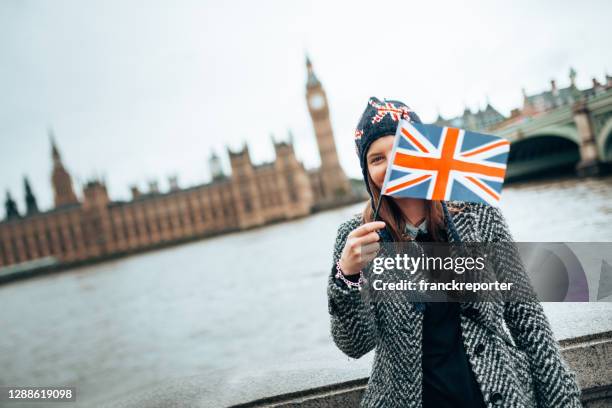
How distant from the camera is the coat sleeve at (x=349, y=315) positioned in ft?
4.00

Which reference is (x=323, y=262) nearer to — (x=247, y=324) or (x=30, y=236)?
(x=247, y=324)

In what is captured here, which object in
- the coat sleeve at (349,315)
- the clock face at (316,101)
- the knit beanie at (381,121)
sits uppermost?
the clock face at (316,101)

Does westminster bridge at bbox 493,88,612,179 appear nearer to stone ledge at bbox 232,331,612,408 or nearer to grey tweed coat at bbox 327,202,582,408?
stone ledge at bbox 232,331,612,408

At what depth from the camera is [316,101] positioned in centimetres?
6725

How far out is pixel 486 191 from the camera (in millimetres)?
1199

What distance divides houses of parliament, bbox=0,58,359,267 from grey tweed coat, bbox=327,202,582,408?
54.7m

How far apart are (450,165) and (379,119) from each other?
21 centimetres

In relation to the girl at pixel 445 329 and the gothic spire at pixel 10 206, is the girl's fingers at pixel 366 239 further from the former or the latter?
the gothic spire at pixel 10 206

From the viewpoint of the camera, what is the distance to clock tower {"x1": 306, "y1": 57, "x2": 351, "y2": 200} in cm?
6406

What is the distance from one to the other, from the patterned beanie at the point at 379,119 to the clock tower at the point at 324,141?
200 ft

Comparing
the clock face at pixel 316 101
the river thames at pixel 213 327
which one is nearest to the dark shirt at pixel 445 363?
the river thames at pixel 213 327

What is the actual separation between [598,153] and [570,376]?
1894cm

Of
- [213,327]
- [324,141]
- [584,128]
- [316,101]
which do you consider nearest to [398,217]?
[213,327]

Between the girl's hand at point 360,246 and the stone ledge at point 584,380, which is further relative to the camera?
the stone ledge at point 584,380
